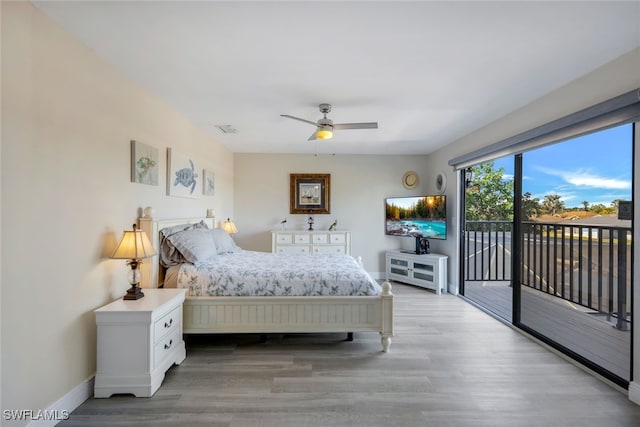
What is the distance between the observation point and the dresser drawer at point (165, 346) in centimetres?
199

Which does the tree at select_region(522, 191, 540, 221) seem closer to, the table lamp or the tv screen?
the tv screen

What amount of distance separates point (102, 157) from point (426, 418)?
2856 mm

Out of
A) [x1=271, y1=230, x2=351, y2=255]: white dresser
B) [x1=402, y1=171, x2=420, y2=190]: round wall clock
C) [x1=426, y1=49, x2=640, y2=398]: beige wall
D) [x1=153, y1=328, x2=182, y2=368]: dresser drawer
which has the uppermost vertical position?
[x1=426, y1=49, x2=640, y2=398]: beige wall

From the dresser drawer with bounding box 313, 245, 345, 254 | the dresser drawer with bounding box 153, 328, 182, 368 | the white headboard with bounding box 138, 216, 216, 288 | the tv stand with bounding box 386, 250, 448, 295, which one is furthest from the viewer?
the dresser drawer with bounding box 313, 245, 345, 254

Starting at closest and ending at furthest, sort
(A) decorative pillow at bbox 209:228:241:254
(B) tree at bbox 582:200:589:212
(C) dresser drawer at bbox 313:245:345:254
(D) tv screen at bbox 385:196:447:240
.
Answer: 1. (B) tree at bbox 582:200:589:212
2. (A) decorative pillow at bbox 209:228:241:254
3. (D) tv screen at bbox 385:196:447:240
4. (C) dresser drawer at bbox 313:245:345:254

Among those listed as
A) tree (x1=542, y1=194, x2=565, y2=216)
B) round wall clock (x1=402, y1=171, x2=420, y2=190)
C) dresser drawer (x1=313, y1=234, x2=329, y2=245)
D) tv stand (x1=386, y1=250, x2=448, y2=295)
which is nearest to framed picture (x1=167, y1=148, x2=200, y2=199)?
dresser drawer (x1=313, y1=234, x2=329, y2=245)

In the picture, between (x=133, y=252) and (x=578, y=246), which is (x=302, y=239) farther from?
(x=578, y=246)

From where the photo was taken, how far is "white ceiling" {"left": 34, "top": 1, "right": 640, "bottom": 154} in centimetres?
155

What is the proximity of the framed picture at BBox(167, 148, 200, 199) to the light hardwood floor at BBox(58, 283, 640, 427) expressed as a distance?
1638mm

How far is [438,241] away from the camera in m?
5.00

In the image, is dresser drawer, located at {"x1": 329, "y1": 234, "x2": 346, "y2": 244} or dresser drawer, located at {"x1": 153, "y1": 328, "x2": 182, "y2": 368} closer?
dresser drawer, located at {"x1": 153, "y1": 328, "x2": 182, "y2": 368}

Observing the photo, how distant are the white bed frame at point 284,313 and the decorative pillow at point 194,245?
7.4 inches

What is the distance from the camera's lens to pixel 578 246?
131 inches

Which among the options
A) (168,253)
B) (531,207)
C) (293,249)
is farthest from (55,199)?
(531,207)
